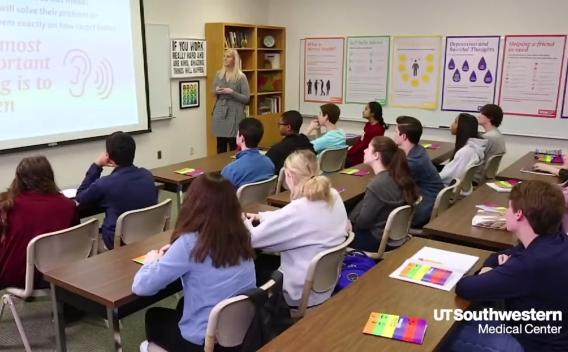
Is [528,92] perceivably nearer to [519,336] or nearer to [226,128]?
[226,128]

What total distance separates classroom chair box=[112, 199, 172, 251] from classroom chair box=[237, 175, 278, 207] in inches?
21.4

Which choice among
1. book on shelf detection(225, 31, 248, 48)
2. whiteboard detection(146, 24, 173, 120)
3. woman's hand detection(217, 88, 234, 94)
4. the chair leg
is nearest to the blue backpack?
the chair leg

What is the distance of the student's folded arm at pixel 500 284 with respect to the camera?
1852mm

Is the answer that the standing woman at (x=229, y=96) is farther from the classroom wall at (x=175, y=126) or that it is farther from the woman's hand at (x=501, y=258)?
the woman's hand at (x=501, y=258)

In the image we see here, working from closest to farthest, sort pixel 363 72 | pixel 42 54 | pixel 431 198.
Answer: pixel 431 198 → pixel 42 54 → pixel 363 72

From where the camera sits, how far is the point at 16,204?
2.67 meters

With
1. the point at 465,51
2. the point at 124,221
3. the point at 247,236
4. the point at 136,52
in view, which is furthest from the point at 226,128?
the point at 247,236

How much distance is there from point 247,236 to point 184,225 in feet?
0.81

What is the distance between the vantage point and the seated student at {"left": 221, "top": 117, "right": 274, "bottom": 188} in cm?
374

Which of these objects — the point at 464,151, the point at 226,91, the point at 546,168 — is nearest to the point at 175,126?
the point at 226,91

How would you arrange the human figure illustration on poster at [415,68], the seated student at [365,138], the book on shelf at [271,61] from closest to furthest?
the seated student at [365,138] < the human figure illustration on poster at [415,68] < the book on shelf at [271,61]

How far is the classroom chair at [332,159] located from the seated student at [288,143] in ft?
1.41

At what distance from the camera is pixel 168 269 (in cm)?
187

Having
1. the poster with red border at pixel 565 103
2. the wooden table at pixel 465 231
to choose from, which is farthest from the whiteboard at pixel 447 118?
the wooden table at pixel 465 231
